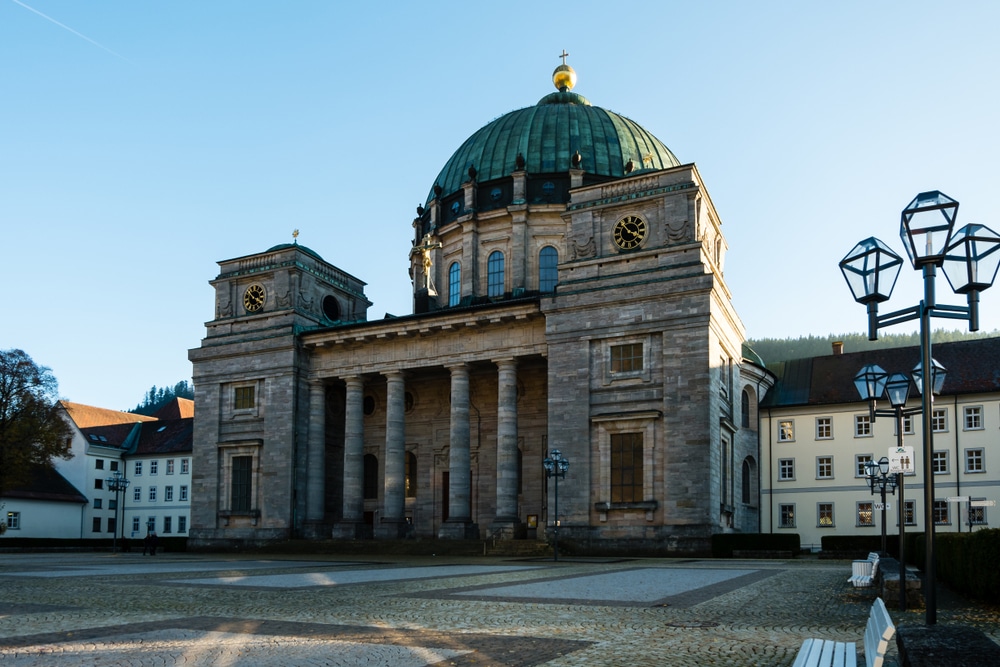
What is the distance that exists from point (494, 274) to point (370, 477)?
15.3 meters

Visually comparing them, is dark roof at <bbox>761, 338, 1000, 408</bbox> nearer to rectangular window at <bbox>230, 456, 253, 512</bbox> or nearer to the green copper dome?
the green copper dome

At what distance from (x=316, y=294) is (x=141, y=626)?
45.6 m

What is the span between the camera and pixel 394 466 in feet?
171

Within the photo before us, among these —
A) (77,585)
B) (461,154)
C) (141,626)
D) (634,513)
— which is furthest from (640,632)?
(461,154)

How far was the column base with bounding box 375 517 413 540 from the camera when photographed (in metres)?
50.7

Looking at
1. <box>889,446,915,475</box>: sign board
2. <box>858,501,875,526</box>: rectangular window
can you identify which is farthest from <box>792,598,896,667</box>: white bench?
<box>858,501,875,526</box>: rectangular window

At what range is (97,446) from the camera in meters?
86.7

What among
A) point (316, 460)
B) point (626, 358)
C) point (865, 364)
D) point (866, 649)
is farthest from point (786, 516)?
point (866, 649)

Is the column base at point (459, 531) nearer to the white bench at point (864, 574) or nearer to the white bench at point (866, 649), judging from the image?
the white bench at point (864, 574)

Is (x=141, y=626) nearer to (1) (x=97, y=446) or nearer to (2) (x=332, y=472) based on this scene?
(2) (x=332, y=472)

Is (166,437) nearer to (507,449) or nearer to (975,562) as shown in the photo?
(507,449)

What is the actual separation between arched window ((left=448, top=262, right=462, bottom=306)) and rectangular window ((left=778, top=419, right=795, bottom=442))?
74.9 feet

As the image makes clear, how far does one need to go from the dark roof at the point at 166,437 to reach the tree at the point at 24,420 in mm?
20573

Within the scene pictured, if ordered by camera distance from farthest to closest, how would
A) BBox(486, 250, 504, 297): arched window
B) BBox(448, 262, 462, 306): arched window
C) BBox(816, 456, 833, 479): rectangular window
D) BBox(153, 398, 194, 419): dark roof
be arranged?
BBox(153, 398, 194, 419): dark roof < BBox(448, 262, 462, 306): arched window < BBox(486, 250, 504, 297): arched window < BBox(816, 456, 833, 479): rectangular window
